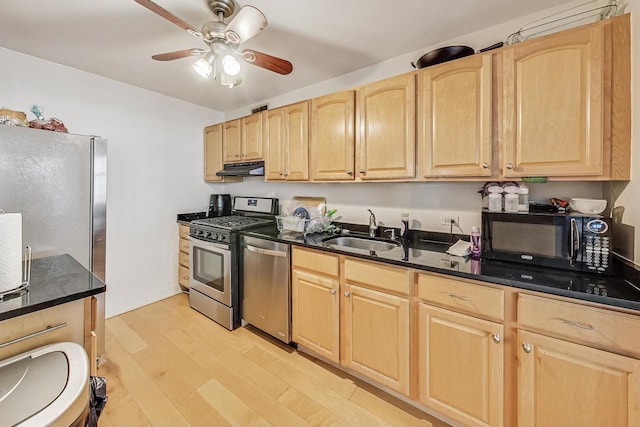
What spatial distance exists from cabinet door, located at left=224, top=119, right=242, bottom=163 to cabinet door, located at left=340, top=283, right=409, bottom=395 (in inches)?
82.0

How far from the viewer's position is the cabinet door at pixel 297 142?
2367 mm

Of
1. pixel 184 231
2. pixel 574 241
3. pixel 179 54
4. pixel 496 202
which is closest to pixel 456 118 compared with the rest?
pixel 496 202

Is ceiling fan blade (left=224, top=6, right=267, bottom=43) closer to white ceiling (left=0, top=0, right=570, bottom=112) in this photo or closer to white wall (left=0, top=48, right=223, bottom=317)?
white ceiling (left=0, top=0, right=570, bottom=112)

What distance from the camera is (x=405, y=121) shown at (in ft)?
5.86

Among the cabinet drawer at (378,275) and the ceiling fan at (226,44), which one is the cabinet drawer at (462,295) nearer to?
the cabinet drawer at (378,275)

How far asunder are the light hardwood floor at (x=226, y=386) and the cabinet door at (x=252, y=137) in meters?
1.81

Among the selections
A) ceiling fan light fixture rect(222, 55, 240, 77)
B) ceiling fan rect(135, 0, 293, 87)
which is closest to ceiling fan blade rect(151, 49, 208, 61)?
ceiling fan rect(135, 0, 293, 87)

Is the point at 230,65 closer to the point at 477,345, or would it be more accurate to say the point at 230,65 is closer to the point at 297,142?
the point at 297,142

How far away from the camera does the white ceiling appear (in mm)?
1540

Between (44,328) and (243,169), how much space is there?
6.96 feet

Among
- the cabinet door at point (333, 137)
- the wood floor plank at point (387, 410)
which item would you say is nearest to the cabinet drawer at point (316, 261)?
the cabinet door at point (333, 137)

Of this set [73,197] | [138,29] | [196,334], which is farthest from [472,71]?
[196,334]

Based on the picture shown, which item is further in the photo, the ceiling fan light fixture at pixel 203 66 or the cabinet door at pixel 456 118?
the ceiling fan light fixture at pixel 203 66

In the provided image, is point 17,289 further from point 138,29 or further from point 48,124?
point 138,29
